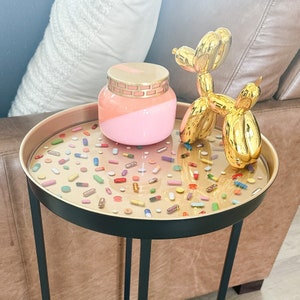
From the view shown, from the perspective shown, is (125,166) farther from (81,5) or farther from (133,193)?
(81,5)

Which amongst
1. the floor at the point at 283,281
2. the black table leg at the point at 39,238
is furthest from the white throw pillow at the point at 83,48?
the floor at the point at 283,281

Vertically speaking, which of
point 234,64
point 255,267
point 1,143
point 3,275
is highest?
point 234,64

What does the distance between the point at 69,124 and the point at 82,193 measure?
223 millimetres

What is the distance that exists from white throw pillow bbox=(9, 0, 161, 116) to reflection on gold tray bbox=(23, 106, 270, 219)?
100mm

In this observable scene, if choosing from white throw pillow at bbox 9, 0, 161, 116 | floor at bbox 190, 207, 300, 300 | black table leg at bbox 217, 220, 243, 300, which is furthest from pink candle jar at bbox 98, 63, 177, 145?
floor at bbox 190, 207, 300, 300

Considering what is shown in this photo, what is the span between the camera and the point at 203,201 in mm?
617

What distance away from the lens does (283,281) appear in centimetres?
129

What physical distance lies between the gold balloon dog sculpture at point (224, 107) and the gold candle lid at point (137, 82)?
0.17 feet

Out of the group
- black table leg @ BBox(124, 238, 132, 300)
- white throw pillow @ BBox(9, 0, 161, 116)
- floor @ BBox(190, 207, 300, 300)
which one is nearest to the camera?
white throw pillow @ BBox(9, 0, 161, 116)

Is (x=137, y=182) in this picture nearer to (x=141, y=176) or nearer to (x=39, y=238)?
(x=141, y=176)

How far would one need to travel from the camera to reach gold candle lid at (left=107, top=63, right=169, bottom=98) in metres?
0.68

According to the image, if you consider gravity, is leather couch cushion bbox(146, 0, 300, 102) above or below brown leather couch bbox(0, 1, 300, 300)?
above

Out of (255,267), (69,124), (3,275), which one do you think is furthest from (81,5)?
(255,267)

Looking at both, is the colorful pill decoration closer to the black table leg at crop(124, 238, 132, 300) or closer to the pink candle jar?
the pink candle jar
